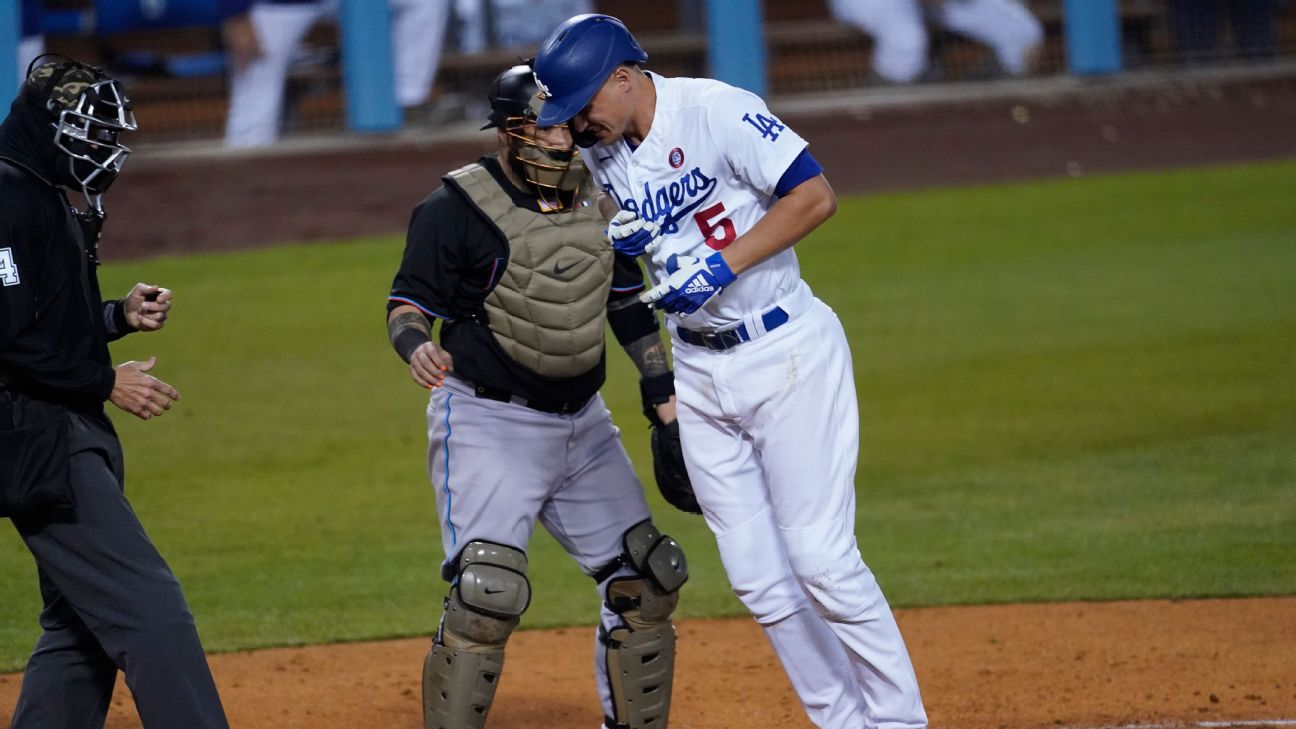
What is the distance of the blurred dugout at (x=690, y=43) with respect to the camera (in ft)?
49.5

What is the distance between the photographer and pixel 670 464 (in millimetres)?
4391

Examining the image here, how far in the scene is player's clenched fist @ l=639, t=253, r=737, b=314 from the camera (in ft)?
12.1

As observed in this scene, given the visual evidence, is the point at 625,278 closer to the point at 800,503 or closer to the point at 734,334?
the point at 734,334

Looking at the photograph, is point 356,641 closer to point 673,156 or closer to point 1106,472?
point 673,156

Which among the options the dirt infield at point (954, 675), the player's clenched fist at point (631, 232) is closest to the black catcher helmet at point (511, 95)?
the player's clenched fist at point (631, 232)

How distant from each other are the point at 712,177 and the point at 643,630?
1.29m

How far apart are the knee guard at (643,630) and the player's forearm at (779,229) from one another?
92cm

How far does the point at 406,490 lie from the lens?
8000mm

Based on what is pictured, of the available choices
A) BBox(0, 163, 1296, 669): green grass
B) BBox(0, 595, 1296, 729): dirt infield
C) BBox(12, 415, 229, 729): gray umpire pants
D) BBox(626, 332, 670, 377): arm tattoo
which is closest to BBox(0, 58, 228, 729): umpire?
BBox(12, 415, 229, 729): gray umpire pants

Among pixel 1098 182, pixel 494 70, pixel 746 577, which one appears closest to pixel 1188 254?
pixel 1098 182

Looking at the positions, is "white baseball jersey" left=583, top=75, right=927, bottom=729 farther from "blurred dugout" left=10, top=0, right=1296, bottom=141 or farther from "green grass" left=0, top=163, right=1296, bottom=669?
"blurred dugout" left=10, top=0, right=1296, bottom=141

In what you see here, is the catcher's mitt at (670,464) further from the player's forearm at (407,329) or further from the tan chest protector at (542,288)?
the player's forearm at (407,329)

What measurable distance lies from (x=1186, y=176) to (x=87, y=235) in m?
13.4

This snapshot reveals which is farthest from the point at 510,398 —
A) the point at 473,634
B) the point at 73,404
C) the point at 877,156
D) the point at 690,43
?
the point at 690,43
